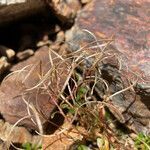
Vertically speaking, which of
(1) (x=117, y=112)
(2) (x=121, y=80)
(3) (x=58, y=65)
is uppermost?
(3) (x=58, y=65)

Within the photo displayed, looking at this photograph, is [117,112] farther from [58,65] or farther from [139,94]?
[58,65]

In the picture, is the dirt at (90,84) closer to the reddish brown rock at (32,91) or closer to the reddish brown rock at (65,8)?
the reddish brown rock at (32,91)

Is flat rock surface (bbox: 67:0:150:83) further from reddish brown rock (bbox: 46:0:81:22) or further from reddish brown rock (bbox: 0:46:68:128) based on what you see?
reddish brown rock (bbox: 0:46:68:128)

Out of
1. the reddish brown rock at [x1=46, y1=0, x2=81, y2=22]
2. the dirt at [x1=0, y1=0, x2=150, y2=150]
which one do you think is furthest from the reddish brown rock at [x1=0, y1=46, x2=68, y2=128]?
the reddish brown rock at [x1=46, y1=0, x2=81, y2=22]

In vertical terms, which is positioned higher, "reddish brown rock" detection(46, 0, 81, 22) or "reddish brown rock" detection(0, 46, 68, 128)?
"reddish brown rock" detection(46, 0, 81, 22)

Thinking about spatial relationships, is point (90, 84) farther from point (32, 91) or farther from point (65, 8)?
point (65, 8)

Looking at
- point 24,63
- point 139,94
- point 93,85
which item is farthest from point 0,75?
point 139,94

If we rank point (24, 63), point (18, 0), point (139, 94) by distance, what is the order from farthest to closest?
1. point (24, 63)
2. point (18, 0)
3. point (139, 94)
